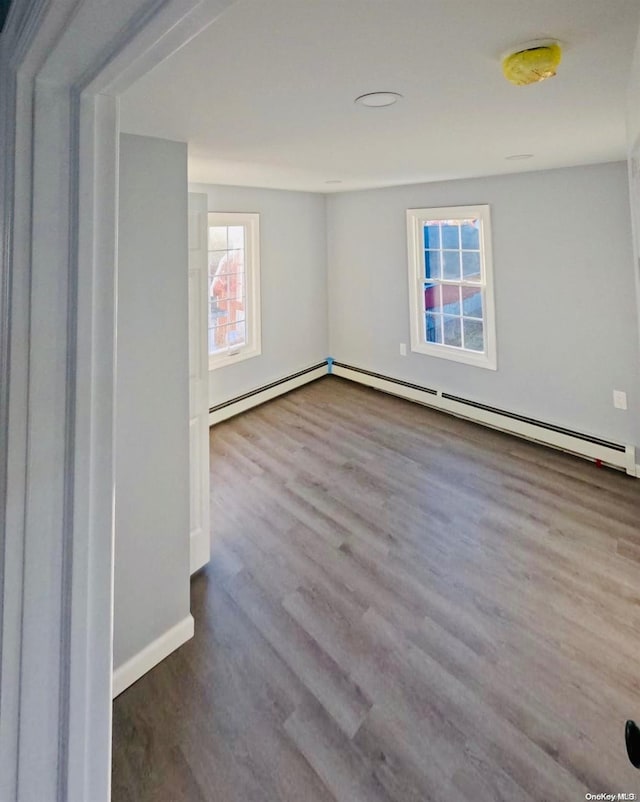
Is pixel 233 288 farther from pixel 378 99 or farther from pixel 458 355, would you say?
pixel 378 99

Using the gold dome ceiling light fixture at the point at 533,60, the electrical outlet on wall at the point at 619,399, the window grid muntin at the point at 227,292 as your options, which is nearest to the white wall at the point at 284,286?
the window grid muntin at the point at 227,292

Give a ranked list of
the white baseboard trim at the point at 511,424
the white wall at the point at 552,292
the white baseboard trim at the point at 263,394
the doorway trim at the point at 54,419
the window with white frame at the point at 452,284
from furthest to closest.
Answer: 1. the white baseboard trim at the point at 263,394
2. the window with white frame at the point at 452,284
3. the white baseboard trim at the point at 511,424
4. the white wall at the point at 552,292
5. the doorway trim at the point at 54,419

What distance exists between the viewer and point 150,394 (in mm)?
1839

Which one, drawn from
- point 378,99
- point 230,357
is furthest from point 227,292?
point 378,99

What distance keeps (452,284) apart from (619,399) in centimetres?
190

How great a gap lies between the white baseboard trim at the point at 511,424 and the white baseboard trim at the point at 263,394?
41 cm

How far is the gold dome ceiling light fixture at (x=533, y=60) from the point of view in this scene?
114 cm

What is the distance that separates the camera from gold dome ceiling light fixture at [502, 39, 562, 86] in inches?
44.8

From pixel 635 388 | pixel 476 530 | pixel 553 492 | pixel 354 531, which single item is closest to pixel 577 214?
pixel 635 388

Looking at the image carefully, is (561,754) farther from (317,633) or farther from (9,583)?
(9,583)

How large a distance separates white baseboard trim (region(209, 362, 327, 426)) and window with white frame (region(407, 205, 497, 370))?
140 cm

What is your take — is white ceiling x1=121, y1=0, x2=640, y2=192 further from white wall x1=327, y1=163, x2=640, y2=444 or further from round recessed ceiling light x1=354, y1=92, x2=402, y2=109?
white wall x1=327, y1=163, x2=640, y2=444

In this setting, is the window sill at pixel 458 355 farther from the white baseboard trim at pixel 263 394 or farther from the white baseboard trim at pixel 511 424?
the white baseboard trim at pixel 263 394

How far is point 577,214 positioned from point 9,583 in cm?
413
